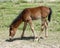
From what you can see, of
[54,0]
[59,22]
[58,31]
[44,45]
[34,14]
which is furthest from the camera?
[54,0]

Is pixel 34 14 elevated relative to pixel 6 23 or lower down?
elevated

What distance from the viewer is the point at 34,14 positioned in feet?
34.9

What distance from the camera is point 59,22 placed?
46.9ft

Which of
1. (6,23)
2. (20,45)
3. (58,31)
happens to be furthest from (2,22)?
(20,45)

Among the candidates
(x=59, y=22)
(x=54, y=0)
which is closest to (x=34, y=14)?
(x=59, y=22)

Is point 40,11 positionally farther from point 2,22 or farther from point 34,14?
point 2,22

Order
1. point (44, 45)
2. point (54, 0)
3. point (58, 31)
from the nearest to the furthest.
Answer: point (44, 45), point (58, 31), point (54, 0)

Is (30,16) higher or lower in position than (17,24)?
higher

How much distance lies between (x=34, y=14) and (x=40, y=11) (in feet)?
0.88

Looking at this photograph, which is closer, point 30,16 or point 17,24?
point 17,24

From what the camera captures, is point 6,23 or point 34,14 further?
point 6,23

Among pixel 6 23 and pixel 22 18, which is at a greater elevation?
pixel 22 18

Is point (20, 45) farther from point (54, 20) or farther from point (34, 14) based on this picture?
point (54, 20)

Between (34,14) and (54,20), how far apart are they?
451 cm
